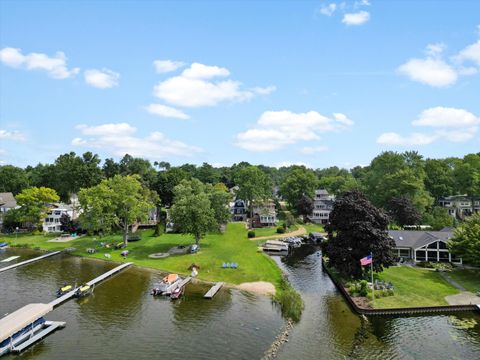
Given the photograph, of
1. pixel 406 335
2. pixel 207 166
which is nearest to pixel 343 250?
pixel 406 335

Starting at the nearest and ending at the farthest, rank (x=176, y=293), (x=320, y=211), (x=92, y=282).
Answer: (x=176, y=293) → (x=92, y=282) → (x=320, y=211)

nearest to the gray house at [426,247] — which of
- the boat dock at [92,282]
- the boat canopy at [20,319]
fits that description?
the boat dock at [92,282]

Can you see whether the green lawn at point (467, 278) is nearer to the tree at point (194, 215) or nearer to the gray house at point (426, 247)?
the gray house at point (426, 247)

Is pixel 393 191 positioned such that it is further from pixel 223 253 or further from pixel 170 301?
pixel 170 301

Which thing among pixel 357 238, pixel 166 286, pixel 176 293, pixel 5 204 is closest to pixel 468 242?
pixel 357 238

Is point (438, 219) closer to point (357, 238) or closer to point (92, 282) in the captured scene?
point (357, 238)

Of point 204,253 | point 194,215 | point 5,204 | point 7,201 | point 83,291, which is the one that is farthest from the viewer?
point 7,201

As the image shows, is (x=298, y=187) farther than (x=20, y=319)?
Yes
